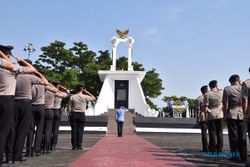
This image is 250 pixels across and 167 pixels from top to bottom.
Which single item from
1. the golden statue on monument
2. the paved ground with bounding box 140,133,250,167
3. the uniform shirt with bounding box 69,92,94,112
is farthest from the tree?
the uniform shirt with bounding box 69,92,94,112

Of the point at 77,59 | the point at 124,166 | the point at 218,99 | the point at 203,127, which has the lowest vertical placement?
the point at 124,166

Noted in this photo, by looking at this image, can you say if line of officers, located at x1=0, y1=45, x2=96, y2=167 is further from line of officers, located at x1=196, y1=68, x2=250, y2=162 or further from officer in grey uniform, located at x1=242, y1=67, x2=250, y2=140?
officer in grey uniform, located at x1=242, y1=67, x2=250, y2=140

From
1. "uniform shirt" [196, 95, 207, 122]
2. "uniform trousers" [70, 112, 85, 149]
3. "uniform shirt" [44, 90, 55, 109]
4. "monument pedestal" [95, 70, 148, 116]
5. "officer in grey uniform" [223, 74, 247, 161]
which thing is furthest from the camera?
"monument pedestal" [95, 70, 148, 116]

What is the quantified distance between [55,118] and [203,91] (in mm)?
4297

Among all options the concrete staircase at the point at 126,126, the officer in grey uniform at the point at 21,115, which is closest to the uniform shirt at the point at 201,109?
the officer in grey uniform at the point at 21,115

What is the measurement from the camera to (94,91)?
151 ft

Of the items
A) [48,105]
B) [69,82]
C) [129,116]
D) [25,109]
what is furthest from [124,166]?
[69,82]

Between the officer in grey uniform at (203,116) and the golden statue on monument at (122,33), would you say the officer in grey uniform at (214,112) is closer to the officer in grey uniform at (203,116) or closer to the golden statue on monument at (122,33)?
the officer in grey uniform at (203,116)

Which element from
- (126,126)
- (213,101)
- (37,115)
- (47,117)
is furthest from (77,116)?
(126,126)

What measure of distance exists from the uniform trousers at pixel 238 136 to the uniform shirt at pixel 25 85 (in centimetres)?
423

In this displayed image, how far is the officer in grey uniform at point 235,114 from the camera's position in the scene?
725 centimetres

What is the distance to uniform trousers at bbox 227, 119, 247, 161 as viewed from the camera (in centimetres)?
712

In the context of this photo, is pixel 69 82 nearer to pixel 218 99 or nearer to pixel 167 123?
pixel 167 123

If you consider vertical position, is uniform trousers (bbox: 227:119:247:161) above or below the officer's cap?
below
